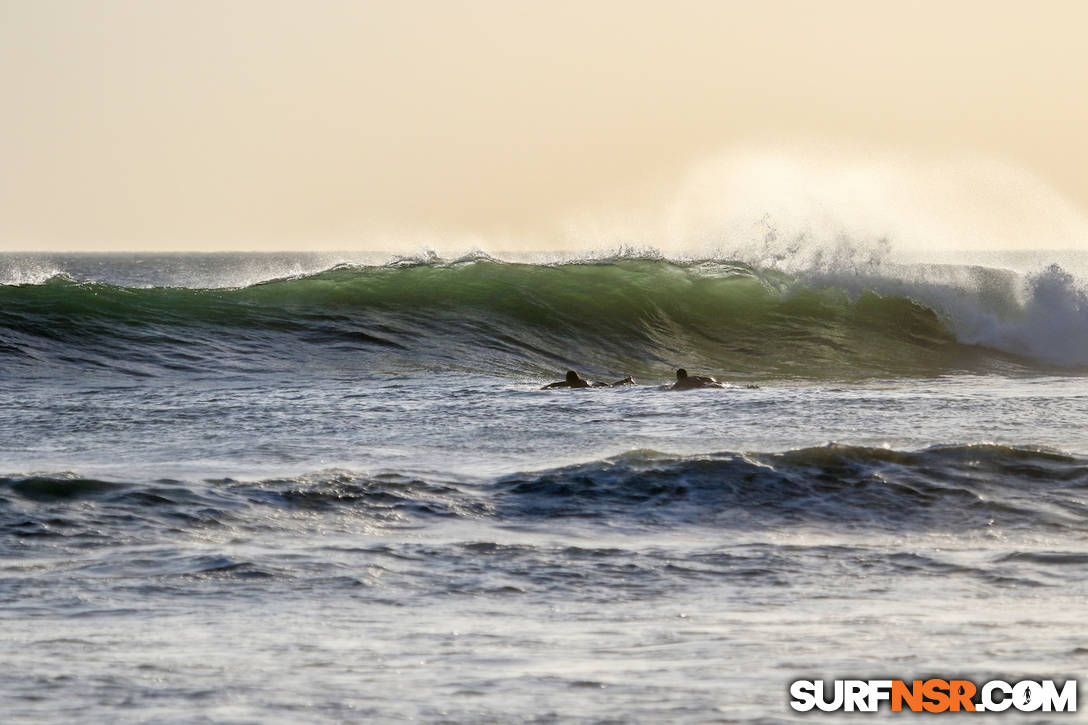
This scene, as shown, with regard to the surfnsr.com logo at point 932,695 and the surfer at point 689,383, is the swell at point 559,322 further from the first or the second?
the surfnsr.com logo at point 932,695

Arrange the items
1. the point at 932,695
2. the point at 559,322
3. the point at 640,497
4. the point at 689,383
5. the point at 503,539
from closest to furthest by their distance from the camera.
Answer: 1. the point at 932,695
2. the point at 503,539
3. the point at 640,497
4. the point at 689,383
5. the point at 559,322

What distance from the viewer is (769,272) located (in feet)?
99.3

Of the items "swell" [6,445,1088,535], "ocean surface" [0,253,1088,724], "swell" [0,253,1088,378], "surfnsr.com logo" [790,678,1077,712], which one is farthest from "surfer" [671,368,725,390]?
"surfnsr.com logo" [790,678,1077,712]

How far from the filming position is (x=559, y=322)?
26719mm

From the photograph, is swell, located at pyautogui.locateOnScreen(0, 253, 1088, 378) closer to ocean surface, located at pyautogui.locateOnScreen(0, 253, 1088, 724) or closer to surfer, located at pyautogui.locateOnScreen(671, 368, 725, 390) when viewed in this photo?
ocean surface, located at pyautogui.locateOnScreen(0, 253, 1088, 724)

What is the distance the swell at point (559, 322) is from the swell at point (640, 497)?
11.0 m

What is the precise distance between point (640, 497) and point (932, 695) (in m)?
4.98

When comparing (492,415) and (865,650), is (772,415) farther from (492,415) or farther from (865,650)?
(865,650)

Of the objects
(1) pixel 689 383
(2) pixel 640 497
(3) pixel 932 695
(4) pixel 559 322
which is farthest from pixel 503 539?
(4) pixel 559 322

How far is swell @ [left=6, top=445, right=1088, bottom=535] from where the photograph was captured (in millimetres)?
9070

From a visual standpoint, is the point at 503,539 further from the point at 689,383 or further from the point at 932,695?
the point at 689,383

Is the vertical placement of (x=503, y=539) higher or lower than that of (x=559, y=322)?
lower

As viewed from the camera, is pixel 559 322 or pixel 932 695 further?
pixel 559 322

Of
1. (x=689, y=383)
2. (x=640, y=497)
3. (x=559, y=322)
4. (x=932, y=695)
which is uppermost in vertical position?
(x=559, y=322)
